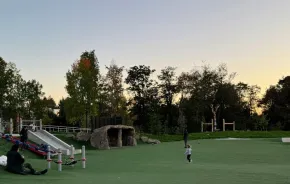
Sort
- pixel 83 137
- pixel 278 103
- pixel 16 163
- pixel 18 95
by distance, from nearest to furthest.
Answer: pixel 16 163 < pixel 83 137 < pixel 18 95 < pixel 278 103

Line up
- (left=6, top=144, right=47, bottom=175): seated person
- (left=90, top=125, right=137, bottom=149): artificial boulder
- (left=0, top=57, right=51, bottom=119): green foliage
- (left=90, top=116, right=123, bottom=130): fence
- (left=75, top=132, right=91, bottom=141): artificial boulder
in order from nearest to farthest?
(left=6, top=144, right=47, bottom=175): seated person → (left=90, top=125, right=137, bottom=149): artificial boulder → (left=75, top=132, right=91, bottom=141): artificial boulder → (left=90, top=116, right=123, bottom=130): fence → (left=0, top=57, right=51, bottom=119): green foliage

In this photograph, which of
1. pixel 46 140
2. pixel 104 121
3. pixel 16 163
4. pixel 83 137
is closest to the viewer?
pixel 16 163

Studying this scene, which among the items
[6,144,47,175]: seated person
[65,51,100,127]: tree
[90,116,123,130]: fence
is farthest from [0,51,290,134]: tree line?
[6,144,47,175]: seated person

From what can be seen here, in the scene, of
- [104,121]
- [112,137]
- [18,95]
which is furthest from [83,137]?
[18,95]

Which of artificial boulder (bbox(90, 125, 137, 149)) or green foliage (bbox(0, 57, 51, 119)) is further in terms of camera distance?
green foliage (bbox(0, 57, 51, 119))

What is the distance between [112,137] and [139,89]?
31.5m

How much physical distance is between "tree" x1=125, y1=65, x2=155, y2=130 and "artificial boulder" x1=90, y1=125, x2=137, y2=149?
28482mm

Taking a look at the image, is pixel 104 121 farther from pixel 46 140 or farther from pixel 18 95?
pixel 18 95

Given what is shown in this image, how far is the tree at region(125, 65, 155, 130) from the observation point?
68875 millimetres

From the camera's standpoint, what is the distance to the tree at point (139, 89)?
226 ft

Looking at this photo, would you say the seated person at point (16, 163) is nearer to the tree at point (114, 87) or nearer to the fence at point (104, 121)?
the fence at point (104, 121)

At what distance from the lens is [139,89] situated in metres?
70.2

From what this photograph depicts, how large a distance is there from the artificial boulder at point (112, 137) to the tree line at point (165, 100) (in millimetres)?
12310

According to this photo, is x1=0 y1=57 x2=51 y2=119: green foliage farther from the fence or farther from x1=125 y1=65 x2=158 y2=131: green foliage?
x1=125 y1=65 x2=158 y2=131: green foliage
